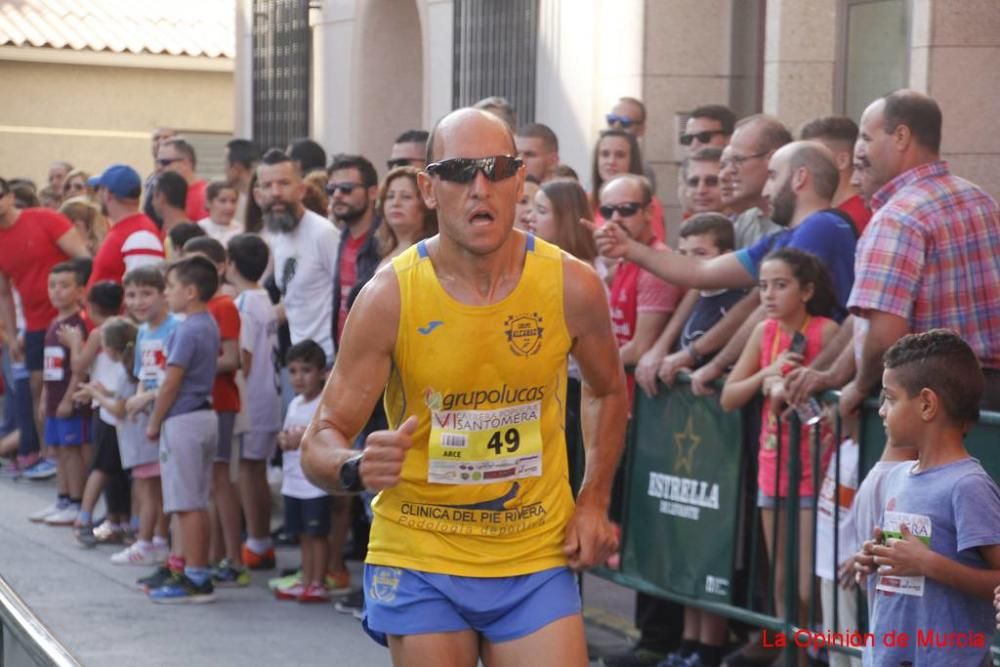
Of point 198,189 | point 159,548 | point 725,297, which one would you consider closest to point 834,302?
point 725,297

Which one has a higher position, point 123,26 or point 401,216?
point 123,26

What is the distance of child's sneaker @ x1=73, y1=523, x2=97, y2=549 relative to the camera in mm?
11336

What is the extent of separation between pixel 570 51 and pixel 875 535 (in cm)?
865

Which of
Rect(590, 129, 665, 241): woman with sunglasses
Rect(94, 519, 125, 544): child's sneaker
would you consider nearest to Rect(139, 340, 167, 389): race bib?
Rect(94, 519, 125, 544): child's sneaker

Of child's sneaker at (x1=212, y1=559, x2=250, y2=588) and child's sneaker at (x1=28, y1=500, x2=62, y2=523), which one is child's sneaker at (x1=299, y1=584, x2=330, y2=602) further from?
child's sneaker at (x1=28, y1=500, x2=62, y2=523)

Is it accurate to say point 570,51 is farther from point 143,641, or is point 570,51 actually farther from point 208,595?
point 143,641

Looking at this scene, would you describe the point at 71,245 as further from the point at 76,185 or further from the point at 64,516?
the point at 76,185

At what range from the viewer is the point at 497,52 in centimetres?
1491

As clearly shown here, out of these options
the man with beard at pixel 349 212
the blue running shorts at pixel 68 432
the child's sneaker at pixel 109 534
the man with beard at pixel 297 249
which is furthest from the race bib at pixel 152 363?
the blue running shorts at pixel 68 432

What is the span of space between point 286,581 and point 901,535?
518 centimetres

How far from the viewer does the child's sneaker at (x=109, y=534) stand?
11391 mm

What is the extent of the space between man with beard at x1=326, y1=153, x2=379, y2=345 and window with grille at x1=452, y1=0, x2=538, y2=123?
418 cm

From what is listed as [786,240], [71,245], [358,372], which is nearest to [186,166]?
[71,245]

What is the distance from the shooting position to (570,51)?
13562 millimetres
